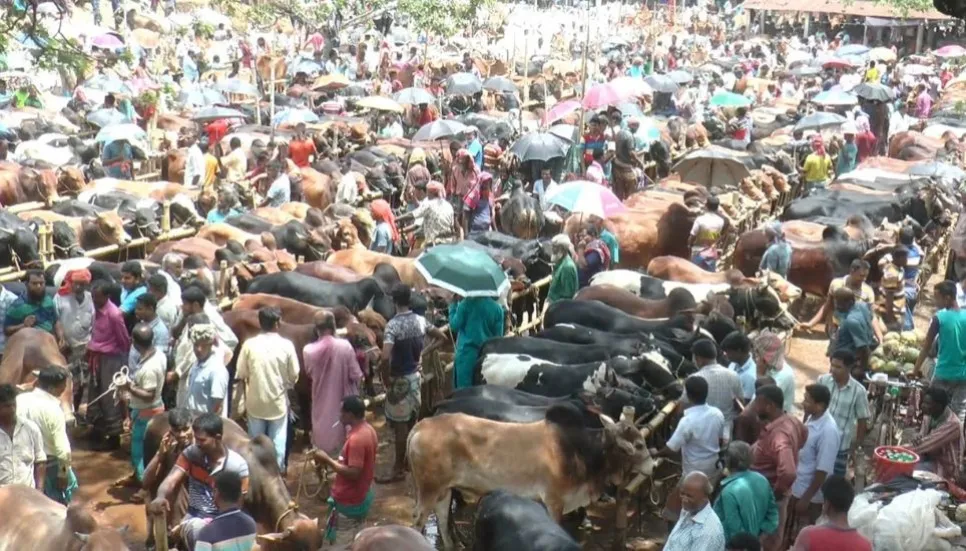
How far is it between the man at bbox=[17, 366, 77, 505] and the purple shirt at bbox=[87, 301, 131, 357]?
5.93 ft

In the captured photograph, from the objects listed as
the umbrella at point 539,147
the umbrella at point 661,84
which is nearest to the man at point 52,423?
the umbrella at point 539,147

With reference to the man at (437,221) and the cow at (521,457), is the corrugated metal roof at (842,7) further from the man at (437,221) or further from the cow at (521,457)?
the cow at (521,457)

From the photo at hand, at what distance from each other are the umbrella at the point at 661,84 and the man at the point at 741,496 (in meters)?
21.9

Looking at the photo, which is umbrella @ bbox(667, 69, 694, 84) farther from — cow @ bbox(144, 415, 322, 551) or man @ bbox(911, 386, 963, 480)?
cow @ bbox(144, 415, 322, 551)

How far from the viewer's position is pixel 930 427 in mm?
9531

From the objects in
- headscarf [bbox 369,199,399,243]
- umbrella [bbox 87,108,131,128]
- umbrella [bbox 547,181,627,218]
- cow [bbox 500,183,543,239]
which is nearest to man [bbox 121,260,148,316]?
headscarf [bbox 369,199,399,243]

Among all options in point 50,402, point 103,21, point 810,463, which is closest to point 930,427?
point 810,463

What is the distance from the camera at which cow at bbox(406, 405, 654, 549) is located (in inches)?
360

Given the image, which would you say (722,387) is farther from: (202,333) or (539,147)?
(539,147)

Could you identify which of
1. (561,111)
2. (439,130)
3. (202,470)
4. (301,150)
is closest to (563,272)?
(202,470)

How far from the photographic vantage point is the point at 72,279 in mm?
11188

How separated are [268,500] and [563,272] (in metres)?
5.80

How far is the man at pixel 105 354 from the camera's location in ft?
35.3

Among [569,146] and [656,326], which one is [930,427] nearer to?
[656,326]
